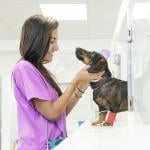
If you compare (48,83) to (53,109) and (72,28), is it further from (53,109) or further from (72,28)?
(72,28)

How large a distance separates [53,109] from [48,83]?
12cm

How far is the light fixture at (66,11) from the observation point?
403 cm

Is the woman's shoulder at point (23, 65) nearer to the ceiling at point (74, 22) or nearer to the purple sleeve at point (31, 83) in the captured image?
the purple sleeve at point (31, 83)

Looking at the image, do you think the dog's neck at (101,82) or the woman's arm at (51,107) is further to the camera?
the dog's neck at (101,82)

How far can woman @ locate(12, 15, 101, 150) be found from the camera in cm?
116

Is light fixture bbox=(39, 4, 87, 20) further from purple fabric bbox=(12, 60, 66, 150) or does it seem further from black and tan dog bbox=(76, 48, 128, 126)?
purple fabric bbox=(12, 60, 66, 150)

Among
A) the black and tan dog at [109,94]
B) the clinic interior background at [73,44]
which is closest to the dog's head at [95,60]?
the black and tan dog at [109,94]

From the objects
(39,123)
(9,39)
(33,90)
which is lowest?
(9,39)

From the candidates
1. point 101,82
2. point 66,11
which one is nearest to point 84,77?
point 101,82

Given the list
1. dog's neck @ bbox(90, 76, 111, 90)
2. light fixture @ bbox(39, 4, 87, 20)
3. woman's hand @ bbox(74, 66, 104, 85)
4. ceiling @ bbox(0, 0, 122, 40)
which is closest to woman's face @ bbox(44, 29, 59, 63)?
woman's hand @ bbox(74, 66, 104, 85)

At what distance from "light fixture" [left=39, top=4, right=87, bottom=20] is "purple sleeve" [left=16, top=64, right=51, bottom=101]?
2912mm

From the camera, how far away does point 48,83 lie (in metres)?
1.23

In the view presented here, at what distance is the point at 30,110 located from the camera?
3.87 ft

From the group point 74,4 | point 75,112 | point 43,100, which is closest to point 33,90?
point 43,100
